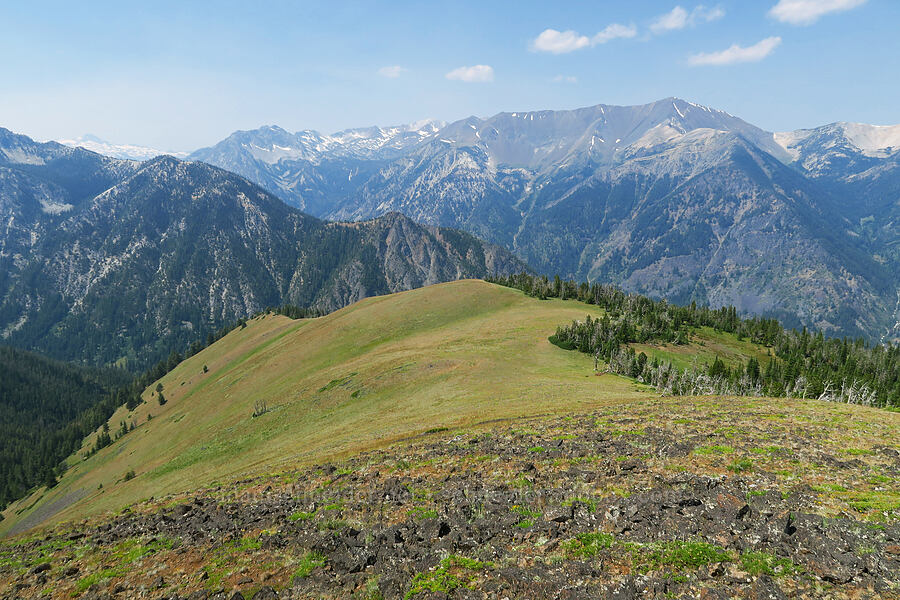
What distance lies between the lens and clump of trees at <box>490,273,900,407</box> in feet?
270

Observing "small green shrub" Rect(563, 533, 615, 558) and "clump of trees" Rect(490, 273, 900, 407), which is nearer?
"small green shrub" Rect(563, 533, 615, 558)

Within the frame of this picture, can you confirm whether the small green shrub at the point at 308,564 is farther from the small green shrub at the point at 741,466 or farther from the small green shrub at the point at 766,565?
the small green shrub at the point at 741,466

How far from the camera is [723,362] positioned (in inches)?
4040

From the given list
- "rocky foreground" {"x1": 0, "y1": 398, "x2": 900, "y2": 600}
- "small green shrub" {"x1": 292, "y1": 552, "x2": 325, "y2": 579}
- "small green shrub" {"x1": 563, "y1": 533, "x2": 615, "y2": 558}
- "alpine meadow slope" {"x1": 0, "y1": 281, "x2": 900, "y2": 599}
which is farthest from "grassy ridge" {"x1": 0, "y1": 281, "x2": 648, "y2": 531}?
"small green shrub" {"x1": 563, "y1": 533, "x2": 615, "y2": 558}

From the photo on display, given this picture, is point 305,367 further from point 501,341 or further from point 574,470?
point 574,470

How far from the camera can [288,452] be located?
164ft

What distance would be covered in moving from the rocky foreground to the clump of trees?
139ft

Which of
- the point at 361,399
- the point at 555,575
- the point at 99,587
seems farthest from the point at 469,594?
the point at 361,399

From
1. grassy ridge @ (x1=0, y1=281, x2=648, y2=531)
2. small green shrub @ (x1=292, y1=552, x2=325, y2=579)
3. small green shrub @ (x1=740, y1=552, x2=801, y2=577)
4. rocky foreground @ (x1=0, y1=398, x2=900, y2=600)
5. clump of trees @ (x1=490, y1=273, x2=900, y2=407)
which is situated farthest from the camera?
clump of trees @ (x1=490, y1=273, x2=900, y2=407)

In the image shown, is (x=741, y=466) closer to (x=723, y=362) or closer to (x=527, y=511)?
(x=527, y=511)

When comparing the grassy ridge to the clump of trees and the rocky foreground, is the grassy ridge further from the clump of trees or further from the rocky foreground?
the rocky foreground

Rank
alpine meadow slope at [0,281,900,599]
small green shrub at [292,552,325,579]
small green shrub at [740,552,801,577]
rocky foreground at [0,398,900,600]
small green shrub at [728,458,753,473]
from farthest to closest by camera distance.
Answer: small green shrub at [728,458,753,473] → small green shrub at [292,552,325,579] → alpine meadow slope at [0,281,900,599] → rocky foreground at [0,398,900,600] → small green shrub at [740,552,801,577]

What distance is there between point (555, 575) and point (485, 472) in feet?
41.9

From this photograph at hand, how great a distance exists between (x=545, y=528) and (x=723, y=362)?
4248 inches
